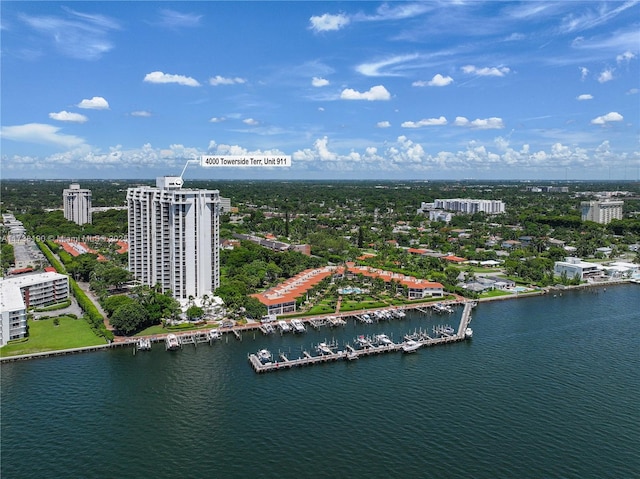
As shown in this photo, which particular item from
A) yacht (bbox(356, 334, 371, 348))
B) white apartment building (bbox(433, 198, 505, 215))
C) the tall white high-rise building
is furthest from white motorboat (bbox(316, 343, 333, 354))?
white apartment building (bbox(433, 198, 505, 215))

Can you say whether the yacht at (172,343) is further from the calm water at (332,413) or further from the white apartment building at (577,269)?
the white apartment building at (577,269)

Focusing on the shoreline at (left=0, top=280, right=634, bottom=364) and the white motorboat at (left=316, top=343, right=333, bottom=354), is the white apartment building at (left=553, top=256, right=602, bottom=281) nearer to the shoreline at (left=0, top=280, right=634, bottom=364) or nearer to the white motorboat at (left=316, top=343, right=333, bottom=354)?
the shoreline at (left=0, top=280, right=634, bottom=364)

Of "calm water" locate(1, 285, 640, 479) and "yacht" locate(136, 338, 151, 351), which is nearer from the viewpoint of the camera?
"calm water" locate(1, 285, 640, 479)

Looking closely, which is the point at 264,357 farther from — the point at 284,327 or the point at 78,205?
the point at 78,205

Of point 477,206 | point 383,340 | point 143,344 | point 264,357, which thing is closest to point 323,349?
point 264,357

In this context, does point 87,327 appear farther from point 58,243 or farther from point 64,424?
point 58,243

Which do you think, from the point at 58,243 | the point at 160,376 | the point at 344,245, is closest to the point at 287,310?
the point at 160,376
